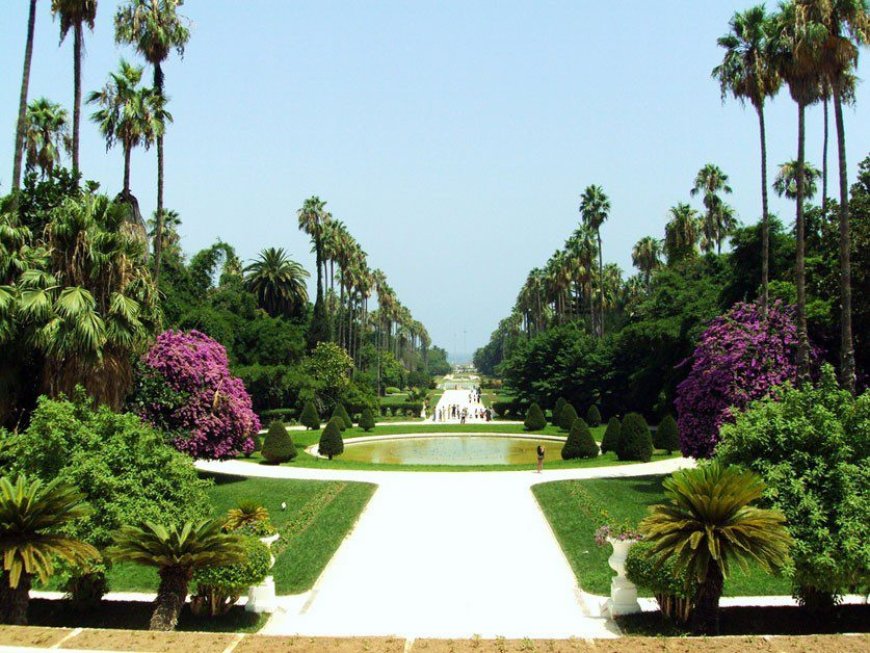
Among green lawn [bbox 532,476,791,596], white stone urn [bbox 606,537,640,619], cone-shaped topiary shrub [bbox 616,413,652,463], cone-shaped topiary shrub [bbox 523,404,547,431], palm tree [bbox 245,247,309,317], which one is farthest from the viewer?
palm tree [bbox 245,247,309,317]

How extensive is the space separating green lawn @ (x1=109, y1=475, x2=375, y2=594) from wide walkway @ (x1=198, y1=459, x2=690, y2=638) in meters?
0.41

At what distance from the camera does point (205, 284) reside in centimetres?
7006

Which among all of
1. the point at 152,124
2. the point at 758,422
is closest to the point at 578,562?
the point at 758,422

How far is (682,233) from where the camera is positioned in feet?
196

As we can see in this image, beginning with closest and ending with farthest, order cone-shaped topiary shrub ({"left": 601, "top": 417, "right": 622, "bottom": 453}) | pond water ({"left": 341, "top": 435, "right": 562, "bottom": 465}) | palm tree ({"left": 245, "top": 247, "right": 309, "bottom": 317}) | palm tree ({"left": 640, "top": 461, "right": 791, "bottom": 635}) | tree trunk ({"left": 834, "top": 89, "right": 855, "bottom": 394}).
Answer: palm tree ({"left": 640, "top": 461, "right": 791, "bottom": 635}) → tree trunk ({"left": 834, "top": 89, "right": 855, "bottom": 394}) → cone-shaped topiary shrub ({"left": 601, "top": 417, "right": 622, "bottom": 453}) → pond water ({"left": 341, "top": 435, "right": 562, "bottom": 465}) → palm tree ({"left": 245, "top": 247, "right": 309, "bottom": 317})

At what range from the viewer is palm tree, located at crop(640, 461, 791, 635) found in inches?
420

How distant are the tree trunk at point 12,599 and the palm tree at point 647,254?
69.0m

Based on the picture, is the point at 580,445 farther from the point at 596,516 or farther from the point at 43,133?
the point at 43,133

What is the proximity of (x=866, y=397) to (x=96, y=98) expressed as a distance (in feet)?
85.4

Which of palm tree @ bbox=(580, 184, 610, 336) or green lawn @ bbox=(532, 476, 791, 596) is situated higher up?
palm tree @ bbox=(580, 184, 610, 336)

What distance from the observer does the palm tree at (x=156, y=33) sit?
92.9ft

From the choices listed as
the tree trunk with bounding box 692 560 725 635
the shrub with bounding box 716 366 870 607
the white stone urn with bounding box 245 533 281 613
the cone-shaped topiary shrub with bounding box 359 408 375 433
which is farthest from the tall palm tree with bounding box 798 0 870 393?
the cone-shaped topiary shrub with bounding box 359 408 375 433

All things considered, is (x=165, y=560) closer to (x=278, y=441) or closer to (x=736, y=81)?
(x=278, y=441)

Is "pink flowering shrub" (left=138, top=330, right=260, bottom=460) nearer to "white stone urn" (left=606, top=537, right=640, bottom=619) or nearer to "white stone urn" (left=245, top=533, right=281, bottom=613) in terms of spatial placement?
"white stone urn" (left=245, top=533, right=281, bottom=613)
